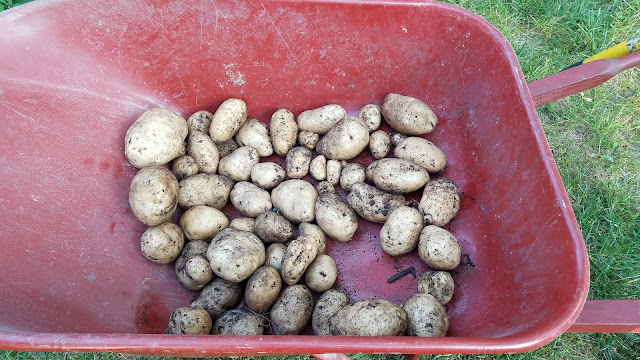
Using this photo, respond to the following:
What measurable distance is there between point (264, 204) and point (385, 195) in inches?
20.3

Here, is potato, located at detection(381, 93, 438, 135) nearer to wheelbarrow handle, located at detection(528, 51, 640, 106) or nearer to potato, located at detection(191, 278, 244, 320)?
wheelbarrow handle, located at detection(528, 51, 640, 106)

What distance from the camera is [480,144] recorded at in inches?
73.9

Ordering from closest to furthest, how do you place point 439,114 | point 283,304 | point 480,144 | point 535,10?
point 283,304
point 480,144
point 439,114
point 535,10

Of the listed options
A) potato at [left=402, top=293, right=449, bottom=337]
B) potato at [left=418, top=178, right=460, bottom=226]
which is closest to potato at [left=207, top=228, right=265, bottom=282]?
potato at [left=402, top=293, right=449, bottom=337]

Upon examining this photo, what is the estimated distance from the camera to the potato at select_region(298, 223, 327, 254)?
1.80 meters

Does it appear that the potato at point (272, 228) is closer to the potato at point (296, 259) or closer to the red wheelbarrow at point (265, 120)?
the potato at point (296, 259)

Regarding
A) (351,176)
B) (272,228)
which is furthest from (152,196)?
(351,176)

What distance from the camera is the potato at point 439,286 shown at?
1667 millimetres

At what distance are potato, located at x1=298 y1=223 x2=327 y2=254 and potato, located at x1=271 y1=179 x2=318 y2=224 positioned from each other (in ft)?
0.17

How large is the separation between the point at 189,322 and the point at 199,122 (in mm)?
932

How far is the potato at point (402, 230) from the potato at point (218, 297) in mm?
618

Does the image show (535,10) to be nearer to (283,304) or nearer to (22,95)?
(283,304)

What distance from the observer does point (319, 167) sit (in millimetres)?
2016

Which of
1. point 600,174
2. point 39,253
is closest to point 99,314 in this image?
point 39,253
